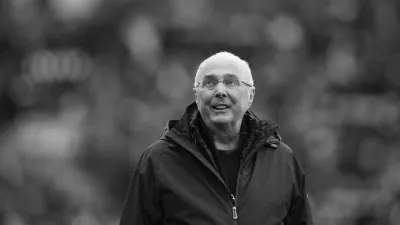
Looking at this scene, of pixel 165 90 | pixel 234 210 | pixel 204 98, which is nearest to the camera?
pixel 234 210

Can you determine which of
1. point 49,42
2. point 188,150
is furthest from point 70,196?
point 188,150

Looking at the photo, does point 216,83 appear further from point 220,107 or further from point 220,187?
point 220,187

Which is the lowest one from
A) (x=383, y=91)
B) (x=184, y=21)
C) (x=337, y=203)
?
(x=337, y=203)

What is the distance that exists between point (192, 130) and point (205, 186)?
0.26 m

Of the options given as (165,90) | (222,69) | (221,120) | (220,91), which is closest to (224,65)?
(222,69)

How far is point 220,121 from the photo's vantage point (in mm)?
3109

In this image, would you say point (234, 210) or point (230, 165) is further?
point (230, 165)

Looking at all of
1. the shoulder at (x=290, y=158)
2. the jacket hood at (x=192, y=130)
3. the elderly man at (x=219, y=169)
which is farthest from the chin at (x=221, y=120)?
the shoulder at (x=290, y=158)

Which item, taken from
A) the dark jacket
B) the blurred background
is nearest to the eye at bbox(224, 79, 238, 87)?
the dark jacket

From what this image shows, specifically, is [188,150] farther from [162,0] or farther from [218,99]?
[162,0]

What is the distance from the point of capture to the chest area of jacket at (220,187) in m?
3.01

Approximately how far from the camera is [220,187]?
304 cm

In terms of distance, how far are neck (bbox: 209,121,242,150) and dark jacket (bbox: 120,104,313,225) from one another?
0.05 meters

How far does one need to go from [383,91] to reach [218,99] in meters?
10.4
